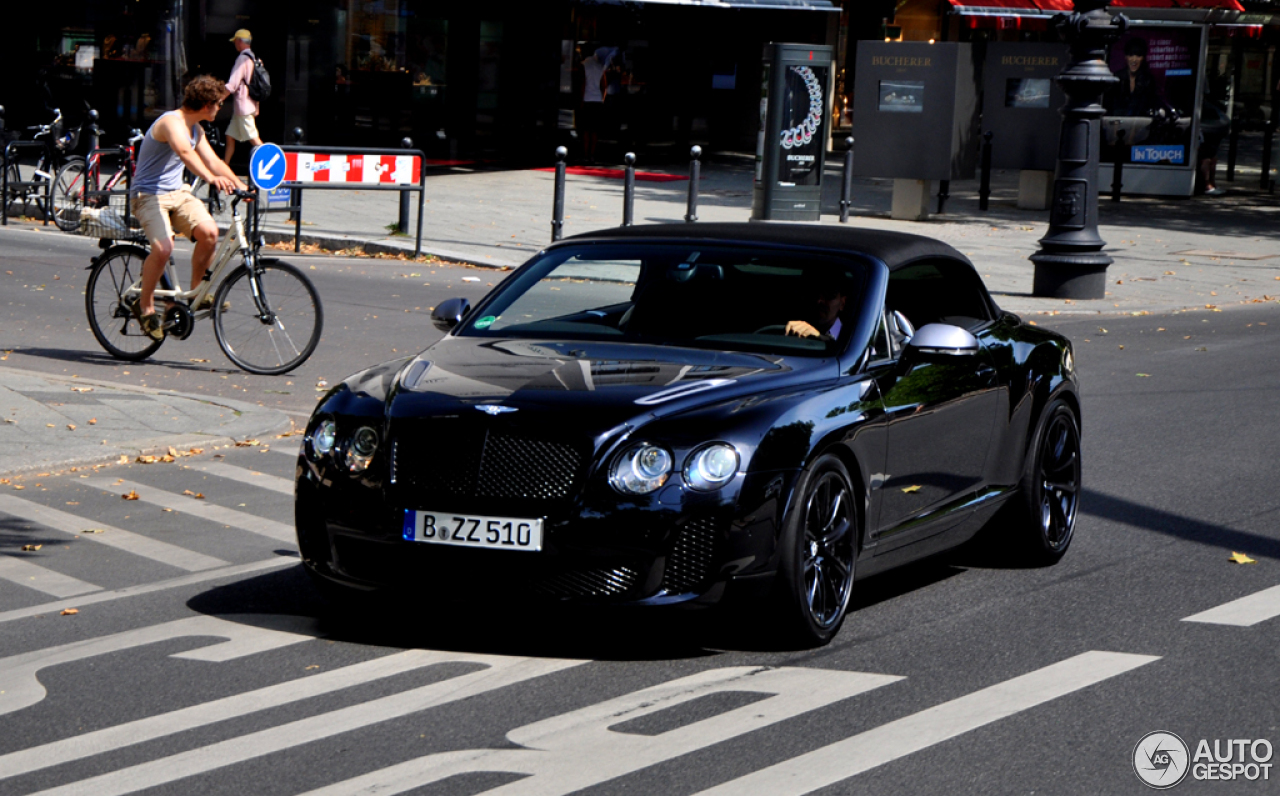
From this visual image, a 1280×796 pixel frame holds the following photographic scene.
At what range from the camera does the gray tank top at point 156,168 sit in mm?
11211

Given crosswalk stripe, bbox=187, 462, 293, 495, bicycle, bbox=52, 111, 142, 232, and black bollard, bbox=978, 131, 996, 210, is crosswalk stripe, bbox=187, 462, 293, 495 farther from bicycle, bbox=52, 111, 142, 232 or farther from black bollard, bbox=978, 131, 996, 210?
black bollard, bbox=978, 131, 996, 210

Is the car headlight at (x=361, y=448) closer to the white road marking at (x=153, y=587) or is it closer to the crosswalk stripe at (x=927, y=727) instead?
the white road marking at (x=153, y=587)

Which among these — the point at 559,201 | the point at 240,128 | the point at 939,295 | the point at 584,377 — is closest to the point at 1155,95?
the point at 559,201

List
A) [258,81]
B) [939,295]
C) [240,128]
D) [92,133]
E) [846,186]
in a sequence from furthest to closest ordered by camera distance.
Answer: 1. [258,81]
2. [240,128]
3. [846,186]
4. [92,133]
5. [939,295]

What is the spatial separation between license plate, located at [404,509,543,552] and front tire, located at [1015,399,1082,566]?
8.52 feet

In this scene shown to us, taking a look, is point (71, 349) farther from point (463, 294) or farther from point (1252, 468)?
point (1252, 468)

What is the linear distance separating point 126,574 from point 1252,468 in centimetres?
581

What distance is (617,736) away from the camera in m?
4.91

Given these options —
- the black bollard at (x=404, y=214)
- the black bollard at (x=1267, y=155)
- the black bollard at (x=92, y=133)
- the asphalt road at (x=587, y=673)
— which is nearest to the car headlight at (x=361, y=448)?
the asphalt road at (x=587, y=673)

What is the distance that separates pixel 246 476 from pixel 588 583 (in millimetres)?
Answer: 3724

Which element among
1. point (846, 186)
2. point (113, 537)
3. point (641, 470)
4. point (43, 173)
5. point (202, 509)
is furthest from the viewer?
point (846, 186)

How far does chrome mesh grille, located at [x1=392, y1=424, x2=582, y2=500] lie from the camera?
5457 mm

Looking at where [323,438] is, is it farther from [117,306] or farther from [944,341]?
[117,306]

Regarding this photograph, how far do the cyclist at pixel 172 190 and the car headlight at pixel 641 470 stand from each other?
6.30 metres
